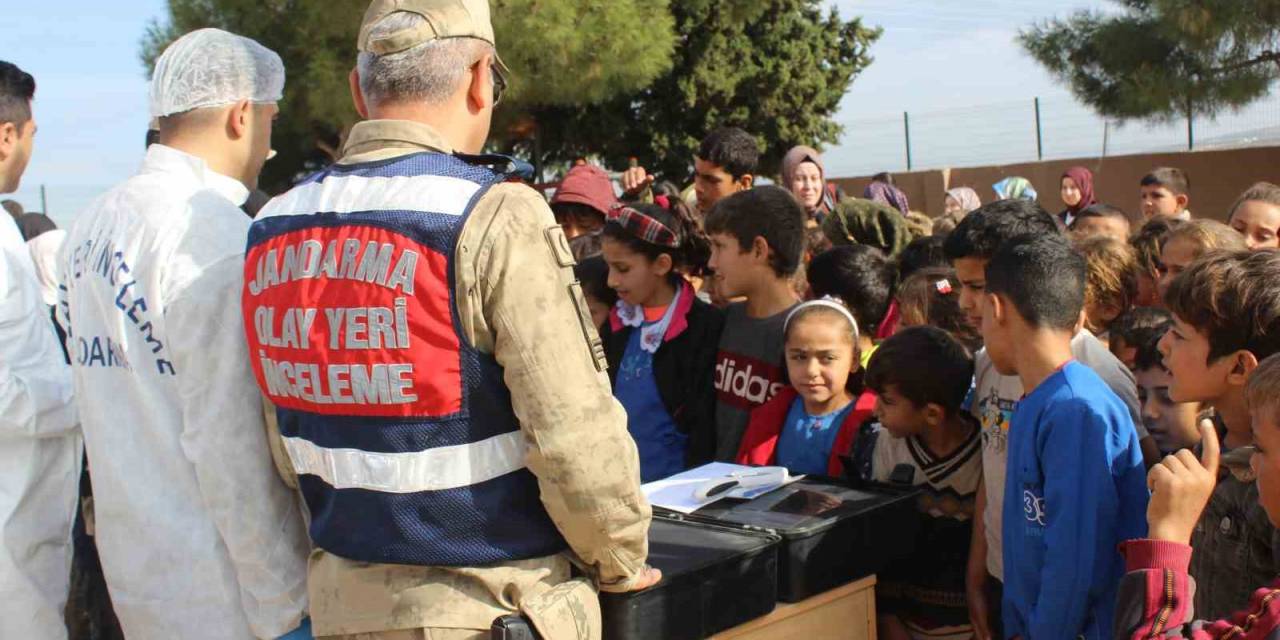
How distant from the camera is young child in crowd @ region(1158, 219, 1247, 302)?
396 centimetres

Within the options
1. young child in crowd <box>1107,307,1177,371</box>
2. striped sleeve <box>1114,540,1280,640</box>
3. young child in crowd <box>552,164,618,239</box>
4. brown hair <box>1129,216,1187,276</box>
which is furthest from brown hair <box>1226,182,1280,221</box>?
striped sleeve <box>1114,540,1280,640</box>

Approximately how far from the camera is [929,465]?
336 cm

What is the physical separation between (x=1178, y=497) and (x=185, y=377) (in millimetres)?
1942

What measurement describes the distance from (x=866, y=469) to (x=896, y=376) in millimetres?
328

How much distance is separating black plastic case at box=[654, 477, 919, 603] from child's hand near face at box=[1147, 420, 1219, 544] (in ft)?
2.18

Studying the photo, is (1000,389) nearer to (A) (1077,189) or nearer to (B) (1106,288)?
(B) (1106,288)

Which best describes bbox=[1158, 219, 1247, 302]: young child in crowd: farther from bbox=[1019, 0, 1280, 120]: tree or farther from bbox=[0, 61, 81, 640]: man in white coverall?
bbox=[1019, 0, 1280, 120]: tree

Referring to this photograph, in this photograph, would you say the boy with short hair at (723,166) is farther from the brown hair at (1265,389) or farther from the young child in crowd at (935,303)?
the brown hair at (1265,389)

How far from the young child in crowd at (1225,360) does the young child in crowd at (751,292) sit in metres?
1.32

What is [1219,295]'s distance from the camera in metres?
2.68

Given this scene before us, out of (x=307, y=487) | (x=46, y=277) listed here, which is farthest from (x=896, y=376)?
(x=46, y=277)

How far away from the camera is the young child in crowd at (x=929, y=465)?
3258 millimetres

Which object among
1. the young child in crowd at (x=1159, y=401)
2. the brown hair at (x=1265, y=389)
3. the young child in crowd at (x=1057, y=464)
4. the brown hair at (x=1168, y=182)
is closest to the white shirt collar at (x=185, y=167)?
the young child in crowd at (x=1057, y=464)

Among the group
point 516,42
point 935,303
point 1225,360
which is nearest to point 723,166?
point 935,303
